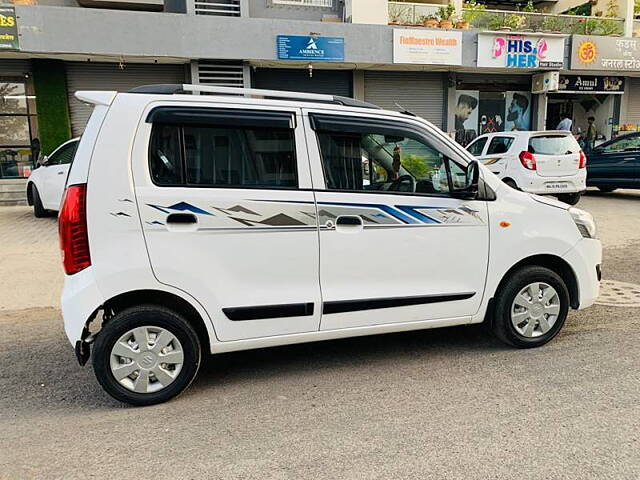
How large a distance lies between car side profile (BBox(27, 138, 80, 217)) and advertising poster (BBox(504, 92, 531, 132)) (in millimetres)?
15594

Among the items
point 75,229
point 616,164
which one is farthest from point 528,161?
point 75,229

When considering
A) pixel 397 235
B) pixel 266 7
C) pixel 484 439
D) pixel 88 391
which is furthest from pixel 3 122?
pixel 484 439

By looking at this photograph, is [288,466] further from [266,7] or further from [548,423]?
[266,7]

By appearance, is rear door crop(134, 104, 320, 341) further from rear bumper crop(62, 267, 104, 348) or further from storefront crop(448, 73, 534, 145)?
storefront crop(448, 73, 534, 145)

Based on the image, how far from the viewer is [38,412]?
11.6 ft

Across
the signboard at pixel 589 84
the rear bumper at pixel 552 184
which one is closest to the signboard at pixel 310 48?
the rear bumper at pixel 552 184

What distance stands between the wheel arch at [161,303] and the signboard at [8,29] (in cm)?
1245

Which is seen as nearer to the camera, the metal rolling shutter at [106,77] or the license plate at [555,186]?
the license plate at [555,186]

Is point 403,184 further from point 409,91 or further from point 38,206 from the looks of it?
point 409,91

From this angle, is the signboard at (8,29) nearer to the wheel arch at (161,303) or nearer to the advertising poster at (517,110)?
the wheel arch at (161,303)

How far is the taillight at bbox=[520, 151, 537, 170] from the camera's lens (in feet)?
38.1

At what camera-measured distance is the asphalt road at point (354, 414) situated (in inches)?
114

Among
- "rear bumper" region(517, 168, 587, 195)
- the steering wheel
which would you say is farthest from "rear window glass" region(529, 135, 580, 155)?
the steering wheel

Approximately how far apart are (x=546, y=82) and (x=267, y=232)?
715 inches
